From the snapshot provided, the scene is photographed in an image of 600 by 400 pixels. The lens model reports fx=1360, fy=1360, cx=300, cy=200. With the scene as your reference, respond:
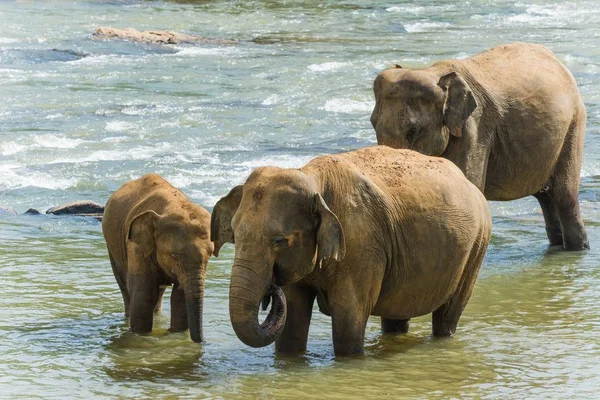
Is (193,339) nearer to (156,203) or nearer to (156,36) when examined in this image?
(156,203)

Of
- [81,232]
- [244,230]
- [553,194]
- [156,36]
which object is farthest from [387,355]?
[156,36]

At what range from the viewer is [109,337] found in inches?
383

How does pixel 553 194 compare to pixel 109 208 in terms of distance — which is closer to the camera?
pixel 109 208

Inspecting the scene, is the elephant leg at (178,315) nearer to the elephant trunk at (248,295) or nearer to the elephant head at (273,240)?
the elephant head at (273,240)

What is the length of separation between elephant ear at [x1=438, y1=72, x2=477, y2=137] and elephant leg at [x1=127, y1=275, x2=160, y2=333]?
2794mm

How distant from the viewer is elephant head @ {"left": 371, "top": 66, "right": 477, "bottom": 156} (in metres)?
10.6

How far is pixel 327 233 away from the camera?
777cm

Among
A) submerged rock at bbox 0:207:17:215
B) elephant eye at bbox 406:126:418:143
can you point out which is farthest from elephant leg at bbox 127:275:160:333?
submerged rock at bbox 0:207:17:215

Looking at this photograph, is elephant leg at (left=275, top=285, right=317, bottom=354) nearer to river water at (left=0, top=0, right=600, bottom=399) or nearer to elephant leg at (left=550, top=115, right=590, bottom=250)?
river water at (left=0, top=0, right=600, bottom=399)

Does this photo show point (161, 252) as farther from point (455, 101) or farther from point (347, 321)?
point (455, 101)

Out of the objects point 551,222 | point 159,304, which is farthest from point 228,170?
point 159,304

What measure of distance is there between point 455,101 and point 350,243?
2.96m

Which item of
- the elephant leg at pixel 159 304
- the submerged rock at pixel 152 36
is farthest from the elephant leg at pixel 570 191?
the submerged rock at pixel 152 36

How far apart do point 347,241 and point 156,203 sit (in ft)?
7.02
